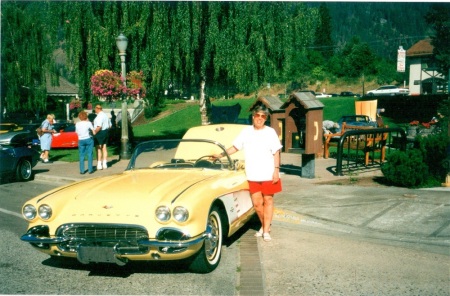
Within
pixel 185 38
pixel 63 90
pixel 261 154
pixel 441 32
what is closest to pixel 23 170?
pixel 185 38

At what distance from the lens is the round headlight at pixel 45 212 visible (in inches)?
196

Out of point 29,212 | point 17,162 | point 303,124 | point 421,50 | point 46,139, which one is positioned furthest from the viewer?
point 421,50

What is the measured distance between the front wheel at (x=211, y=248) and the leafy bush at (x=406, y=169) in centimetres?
522

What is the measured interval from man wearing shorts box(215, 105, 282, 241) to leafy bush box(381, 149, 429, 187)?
13.3 ft

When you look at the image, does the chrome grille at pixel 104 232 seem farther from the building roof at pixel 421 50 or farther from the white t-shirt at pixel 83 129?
the building roof at pixel 421 50

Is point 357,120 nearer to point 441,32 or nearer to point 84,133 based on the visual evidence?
point 84,133

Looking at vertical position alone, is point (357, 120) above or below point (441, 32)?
below

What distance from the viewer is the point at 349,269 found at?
5137 mm

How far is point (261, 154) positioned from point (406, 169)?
4309 mm

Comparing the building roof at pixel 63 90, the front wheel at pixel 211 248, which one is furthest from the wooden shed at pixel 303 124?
the building roof at pixel 63 90

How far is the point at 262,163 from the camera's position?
6.24m

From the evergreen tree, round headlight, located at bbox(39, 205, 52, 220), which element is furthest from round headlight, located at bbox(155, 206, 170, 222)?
the evergreen tree

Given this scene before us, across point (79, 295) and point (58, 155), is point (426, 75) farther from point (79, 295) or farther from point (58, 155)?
point (79, 295)

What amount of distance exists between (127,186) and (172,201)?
2.68ft
